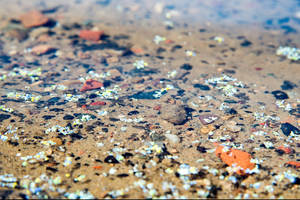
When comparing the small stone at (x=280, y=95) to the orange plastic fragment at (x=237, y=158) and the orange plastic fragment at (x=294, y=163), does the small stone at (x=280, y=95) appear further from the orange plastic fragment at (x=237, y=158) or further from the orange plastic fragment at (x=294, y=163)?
the orange plastic fragment at (x=237, y=158)

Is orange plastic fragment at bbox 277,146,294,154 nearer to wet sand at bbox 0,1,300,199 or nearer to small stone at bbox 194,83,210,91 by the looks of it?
wet sand at bbox 0,1,300,199

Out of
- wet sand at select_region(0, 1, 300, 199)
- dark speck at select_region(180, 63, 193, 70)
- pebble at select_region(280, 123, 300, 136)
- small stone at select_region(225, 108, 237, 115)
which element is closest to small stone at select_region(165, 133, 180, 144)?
wet sand at select_region(0, 1, 300, 199)

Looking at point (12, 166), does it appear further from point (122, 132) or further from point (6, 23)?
point (6, 23)

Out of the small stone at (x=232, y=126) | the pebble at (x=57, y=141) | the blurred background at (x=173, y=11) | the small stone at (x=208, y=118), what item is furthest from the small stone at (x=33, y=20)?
the small stone at (x=232, y=126)

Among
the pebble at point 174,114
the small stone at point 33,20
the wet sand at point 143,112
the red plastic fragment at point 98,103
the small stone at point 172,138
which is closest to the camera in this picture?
the wet sand at point 143,112

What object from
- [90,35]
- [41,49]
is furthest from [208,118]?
[41,49]
